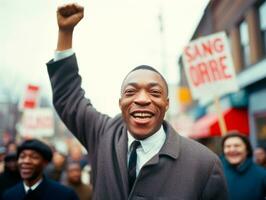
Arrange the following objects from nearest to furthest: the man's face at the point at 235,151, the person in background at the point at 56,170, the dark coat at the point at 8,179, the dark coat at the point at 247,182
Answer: the dark coat at the point at 247,182, the man's face at the point at 235,151, the dark coat at the point at 8,179, the person in background at the point at 56,170

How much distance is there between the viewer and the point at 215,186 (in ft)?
6.82

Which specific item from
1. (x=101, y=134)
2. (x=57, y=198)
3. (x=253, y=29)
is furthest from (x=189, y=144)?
(x=253, y=29)

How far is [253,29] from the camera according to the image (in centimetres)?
1366

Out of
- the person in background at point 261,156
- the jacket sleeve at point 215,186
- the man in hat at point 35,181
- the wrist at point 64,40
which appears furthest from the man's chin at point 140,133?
the person in background at point 261,156

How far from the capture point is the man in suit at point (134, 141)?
2.07 m

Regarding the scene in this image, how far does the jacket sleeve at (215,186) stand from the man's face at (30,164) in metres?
2.54

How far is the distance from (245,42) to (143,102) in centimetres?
1365

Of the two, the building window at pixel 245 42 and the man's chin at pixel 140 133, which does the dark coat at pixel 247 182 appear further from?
the building window at pixel 245 42

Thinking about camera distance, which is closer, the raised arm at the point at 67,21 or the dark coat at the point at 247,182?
the raised arm at the point at 67,21

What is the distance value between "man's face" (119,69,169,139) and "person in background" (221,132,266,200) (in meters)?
2.81

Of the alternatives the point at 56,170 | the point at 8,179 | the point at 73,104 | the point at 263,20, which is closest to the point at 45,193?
the point at 8,179

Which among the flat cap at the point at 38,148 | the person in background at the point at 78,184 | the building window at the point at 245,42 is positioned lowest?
the person in background at the point at 78,184

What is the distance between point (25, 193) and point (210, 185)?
249 cm

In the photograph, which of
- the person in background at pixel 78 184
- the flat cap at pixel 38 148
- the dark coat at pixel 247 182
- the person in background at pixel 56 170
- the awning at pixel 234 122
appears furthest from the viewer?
the awning at pixel 234 122
